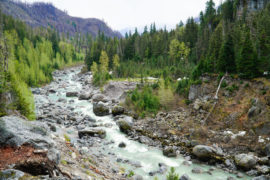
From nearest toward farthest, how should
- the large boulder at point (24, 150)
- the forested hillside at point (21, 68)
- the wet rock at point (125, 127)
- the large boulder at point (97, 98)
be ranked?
1. the large boulder at point (24, 150)
2. the forested hillside at point (21, 68)
3. the wet rock at point (125, 127)
4. the large boulder at point (97, 98)

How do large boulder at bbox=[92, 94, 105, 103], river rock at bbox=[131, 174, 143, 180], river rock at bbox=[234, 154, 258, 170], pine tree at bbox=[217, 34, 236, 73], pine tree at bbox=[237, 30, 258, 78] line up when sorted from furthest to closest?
large boulder at bbox=[92, 94, 105, 103], pine tree at bbox=[217, 34, 236, 73], pine tree at bbox=[237, 30, 258, 78], river rock at bbox=[234, 154, 258, 170], river rock at bbox=[131, 174, 143, 180]

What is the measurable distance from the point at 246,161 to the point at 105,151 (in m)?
13.6

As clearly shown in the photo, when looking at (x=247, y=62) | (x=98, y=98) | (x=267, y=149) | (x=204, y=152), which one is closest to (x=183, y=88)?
(x=247, y=62)

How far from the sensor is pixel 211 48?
4197 cm

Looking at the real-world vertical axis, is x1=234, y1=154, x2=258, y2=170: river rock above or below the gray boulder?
below

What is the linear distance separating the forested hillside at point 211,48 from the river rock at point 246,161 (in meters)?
13.3

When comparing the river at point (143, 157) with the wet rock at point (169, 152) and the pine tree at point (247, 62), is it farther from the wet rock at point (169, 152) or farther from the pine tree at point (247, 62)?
the pine tree at point (247, 62)

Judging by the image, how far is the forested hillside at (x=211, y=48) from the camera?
2588 centimetres

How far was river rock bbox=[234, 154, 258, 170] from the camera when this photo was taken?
572 inches

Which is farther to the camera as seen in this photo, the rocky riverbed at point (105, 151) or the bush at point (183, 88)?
the bush at point (183, 88)

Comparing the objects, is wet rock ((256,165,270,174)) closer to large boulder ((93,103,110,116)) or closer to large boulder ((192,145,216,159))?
large boulder ((192,145,216,159))

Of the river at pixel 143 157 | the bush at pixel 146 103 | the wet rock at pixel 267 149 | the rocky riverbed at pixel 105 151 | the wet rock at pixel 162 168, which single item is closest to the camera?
the rocky riverbed at pixel 105 151

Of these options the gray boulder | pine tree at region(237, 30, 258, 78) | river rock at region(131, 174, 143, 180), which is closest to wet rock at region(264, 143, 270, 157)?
pine tree at region(237, 30, 258, 78)

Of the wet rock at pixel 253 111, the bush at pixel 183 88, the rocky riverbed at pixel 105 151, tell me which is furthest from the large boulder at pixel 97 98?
the wet rock at pixel 253 111
